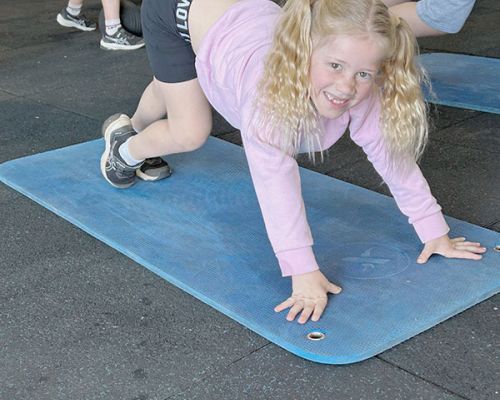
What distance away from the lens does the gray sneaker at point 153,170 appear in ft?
8.64

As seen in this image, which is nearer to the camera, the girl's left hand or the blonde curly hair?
the blonde curly hair

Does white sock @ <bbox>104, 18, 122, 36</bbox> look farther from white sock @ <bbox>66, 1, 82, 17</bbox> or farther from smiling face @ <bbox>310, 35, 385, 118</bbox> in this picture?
smiling face @ <bbox>310, 35, 385, 118</bbox>

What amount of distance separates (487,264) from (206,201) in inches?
34.5

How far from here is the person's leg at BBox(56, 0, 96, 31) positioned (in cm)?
512

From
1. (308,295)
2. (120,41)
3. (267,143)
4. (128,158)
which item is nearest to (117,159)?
(128,158)

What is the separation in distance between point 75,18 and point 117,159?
2.92 metres

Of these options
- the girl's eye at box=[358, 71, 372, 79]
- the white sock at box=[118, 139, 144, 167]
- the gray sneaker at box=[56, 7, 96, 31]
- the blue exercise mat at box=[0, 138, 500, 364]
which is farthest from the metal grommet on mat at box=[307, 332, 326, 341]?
the gray sneaker at box=[56, 7, 96, 31]

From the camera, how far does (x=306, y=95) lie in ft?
5.95

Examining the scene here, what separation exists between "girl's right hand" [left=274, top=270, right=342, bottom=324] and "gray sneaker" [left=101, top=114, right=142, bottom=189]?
887 millimetres

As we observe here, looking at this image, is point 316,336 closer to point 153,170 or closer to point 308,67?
point 308,67

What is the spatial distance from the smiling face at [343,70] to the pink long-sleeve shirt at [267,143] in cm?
14

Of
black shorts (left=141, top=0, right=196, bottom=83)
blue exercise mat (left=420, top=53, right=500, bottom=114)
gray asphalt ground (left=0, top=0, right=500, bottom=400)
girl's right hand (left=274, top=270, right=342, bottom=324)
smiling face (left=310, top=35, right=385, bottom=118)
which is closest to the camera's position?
gray asphalt ground (left=0, top=0, right=500, bottom=400)

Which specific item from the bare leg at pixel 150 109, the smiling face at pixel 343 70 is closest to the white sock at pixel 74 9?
the bare leg at pixel 150 109

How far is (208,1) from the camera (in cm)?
217
